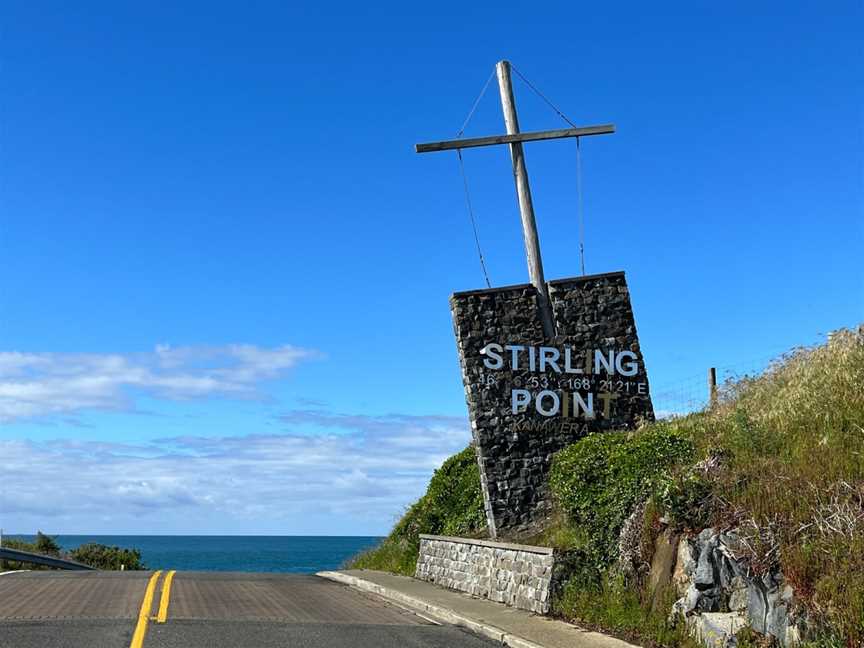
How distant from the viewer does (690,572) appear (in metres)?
12.3

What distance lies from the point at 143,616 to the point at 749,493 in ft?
29.5

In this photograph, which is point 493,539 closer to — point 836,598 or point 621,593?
point 621,593

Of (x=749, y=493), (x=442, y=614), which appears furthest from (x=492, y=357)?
(x=749, y=493)

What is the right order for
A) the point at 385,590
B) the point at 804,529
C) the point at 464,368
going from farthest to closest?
the point at 464,368 < the point at 385,590 < the point at 804,529

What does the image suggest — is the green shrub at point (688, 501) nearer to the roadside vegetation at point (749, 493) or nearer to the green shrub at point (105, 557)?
the roadside vegetation at point (749, 493)

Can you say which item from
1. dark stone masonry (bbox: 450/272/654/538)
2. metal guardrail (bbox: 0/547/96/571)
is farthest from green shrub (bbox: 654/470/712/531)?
metal guardrail (bbox: 0/547/96/571)

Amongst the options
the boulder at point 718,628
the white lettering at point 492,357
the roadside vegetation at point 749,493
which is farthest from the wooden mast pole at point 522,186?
the boulder at point 718,628

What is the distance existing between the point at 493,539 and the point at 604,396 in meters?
4.19

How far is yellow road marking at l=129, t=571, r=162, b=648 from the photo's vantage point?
11805 millimetres

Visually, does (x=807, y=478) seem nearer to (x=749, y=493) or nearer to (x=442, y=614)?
(x=749, y=493)

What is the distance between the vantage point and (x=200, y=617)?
1427 centimetres

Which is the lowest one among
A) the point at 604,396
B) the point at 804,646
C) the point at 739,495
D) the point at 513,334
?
the point at 804,646

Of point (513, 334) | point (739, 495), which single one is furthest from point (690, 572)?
point (513, 334)

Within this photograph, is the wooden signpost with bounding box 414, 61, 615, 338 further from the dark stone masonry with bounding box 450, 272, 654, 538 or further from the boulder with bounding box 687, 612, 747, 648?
the boulder with bounding box 687, 612, 747, 648
